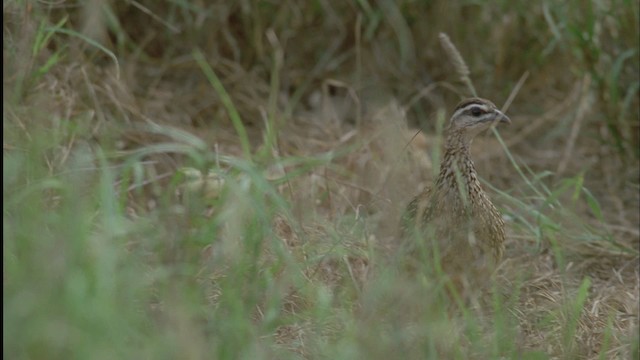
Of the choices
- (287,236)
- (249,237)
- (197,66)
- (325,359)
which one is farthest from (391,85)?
(325,359)

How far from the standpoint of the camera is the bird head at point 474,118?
5.11 metres

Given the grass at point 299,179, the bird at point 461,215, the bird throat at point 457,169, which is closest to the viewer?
the grass at point 299,179

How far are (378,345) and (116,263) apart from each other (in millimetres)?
776

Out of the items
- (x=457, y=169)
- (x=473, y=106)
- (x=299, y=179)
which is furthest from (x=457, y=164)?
(x=299, y=179)

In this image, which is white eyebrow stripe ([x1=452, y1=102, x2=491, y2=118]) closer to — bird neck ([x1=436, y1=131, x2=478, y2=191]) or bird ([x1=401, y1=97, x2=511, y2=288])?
bird ([x1=401, y1=97, x2=511, y2=288])

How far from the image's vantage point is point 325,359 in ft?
12.5

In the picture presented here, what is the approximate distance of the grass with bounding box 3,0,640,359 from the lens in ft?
12.0

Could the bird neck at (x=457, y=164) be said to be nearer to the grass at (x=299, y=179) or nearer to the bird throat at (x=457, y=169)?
the bird throat at (x=457, y=169)

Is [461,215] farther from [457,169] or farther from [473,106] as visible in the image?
[473,106]

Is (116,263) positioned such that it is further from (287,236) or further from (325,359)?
(287,236)

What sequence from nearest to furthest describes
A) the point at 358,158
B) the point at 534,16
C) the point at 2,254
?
1. the point at 2,254
2. the point at 358,158
3. the point at 534,16

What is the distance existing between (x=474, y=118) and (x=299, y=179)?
953 millimetres

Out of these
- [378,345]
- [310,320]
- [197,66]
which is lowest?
[197,66]

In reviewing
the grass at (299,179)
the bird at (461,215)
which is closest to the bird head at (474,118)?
the bird at (461,215)
